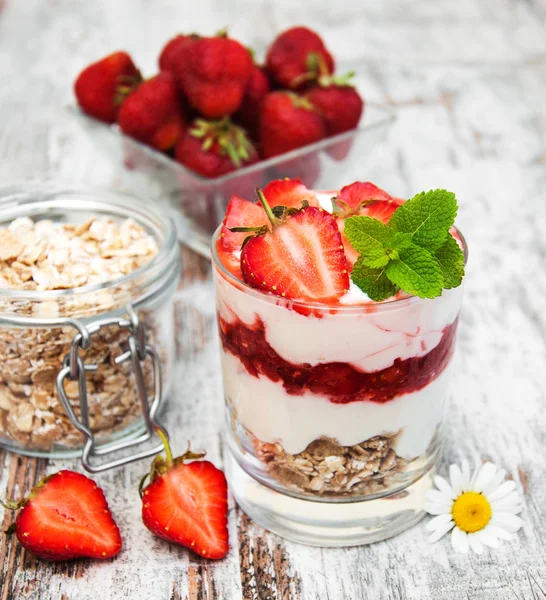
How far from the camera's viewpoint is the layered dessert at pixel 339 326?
725mm

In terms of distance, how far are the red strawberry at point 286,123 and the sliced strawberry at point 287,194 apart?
579 millimetres

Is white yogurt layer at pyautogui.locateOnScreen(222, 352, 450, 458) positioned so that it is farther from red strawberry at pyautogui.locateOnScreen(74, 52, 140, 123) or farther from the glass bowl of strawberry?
red strawberry at pyautogui.locateOnScreen(74, 52, 140, 123)

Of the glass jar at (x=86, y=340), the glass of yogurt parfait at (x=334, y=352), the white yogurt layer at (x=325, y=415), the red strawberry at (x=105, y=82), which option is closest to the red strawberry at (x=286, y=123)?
the red strawberry at (x=105, y=82)

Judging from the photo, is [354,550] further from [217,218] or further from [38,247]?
[217,218]

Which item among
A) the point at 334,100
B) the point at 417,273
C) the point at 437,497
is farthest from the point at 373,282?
the point at 334,100

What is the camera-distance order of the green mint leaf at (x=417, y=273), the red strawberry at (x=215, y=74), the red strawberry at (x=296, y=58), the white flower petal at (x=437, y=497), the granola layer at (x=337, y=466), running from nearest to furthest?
the green mint leaf at (x=417, y=273)
the granola layer at (x=337, y=466)
the white flower petal at (x=437, y=497)
the red strawberry at (x=215, y=74)
the red strawberry at (x=296, y=58)

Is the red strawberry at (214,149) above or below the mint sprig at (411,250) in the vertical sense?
below

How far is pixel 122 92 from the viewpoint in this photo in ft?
4.84

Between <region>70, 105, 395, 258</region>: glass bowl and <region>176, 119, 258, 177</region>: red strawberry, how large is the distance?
20 mm

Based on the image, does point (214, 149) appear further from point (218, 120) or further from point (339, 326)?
point (339, 326)

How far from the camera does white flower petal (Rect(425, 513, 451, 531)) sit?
0.89 m

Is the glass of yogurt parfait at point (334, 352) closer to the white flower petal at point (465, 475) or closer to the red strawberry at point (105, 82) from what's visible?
the white flower petal at point (465, 475)

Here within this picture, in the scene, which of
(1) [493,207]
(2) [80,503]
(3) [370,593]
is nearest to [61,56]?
(1) [493,207]

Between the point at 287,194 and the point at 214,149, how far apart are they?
57 cm
